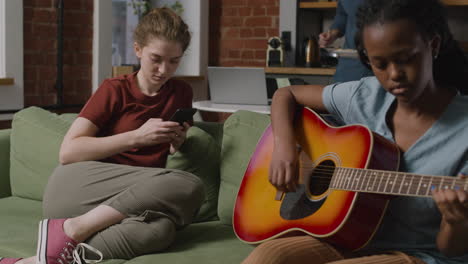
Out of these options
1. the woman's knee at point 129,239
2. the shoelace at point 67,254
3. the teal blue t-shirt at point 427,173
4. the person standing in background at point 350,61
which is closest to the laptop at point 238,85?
the person standing in background at point 350,61

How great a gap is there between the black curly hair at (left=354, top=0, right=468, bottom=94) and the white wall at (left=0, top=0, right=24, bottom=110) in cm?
259

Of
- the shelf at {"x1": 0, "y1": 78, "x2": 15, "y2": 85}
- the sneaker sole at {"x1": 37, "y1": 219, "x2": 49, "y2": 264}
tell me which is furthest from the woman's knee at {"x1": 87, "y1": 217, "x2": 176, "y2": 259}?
the shelf at {"x1": 0, "y1": 78, "x2": 15, "y2": 85}

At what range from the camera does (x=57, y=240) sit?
1.75m

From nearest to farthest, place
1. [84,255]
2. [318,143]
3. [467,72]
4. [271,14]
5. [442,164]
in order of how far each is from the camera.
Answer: [442,164]
[467,72]
[318,143]
[84,255]
[271,14]

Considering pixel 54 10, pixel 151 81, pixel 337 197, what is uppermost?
pixel 54 10

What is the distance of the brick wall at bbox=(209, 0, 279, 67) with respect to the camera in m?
5.14

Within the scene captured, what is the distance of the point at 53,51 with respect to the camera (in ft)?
12.8

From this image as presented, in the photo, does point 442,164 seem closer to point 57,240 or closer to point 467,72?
point 467,72

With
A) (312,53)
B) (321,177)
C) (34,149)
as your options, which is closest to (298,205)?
(321,177)

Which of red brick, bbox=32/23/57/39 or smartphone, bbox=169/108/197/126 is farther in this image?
red brick, bbox=32/23/57/39

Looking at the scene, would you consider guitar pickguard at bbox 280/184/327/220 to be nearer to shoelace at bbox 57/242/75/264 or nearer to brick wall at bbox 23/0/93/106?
shoelace at bbox 57/242/75/264

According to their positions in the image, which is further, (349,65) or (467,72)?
(349,65)

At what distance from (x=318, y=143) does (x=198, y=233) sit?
60cm

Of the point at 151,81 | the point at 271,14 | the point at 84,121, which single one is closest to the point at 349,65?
the point at 151,81
